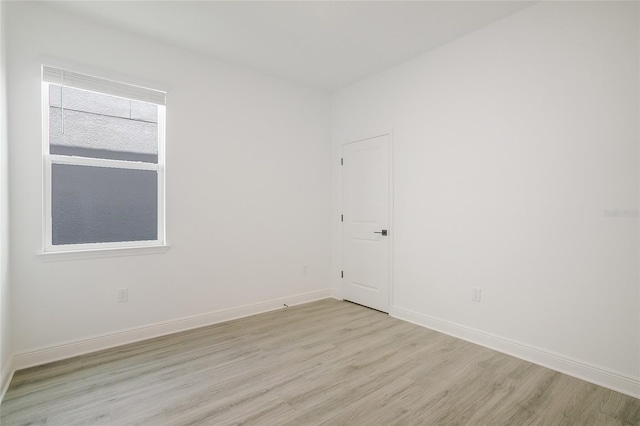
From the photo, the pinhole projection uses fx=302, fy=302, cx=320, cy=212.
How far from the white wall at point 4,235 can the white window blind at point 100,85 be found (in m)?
0.30

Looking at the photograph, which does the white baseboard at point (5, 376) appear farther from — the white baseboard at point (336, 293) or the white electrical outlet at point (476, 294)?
the white electrical outlet at point (476, 294)

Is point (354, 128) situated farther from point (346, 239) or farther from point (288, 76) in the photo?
point (346, 239)

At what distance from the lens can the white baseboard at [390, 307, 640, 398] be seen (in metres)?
2.11

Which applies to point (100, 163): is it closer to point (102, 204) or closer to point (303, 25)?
point (102, 204)

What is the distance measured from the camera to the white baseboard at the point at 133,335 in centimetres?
246

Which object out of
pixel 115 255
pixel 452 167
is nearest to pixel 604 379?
pixel 452 167

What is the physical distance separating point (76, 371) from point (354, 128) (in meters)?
3.84

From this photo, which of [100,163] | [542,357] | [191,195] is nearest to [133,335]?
[191,195]

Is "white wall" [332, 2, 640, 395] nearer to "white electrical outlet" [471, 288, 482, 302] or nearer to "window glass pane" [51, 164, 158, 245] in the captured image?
"white electrical outlet" [471, 288, 482, 302]

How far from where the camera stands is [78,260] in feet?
8.73

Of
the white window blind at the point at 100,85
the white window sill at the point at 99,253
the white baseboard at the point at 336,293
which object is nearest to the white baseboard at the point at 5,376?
the white window sill at the point at 99,253

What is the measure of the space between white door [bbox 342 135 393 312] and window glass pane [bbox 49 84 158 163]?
2411 mm

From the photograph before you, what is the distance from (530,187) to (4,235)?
4.12 m

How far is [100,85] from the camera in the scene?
2.76 m
